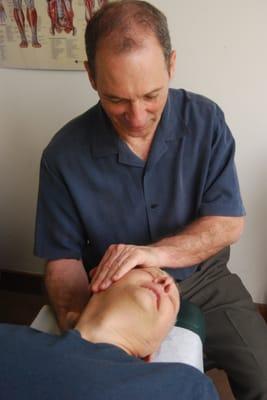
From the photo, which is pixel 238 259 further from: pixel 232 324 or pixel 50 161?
pixel 50 161

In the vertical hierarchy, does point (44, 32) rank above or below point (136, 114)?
above

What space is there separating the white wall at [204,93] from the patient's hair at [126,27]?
0.44 metres

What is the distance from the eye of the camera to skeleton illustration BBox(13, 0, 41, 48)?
162 centimetres

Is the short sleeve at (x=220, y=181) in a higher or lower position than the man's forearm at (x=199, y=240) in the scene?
higher

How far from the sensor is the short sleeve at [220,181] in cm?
129

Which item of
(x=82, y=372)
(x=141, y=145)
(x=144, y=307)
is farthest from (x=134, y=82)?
(x=82, y=372)

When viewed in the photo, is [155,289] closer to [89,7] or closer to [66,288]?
[66,288]

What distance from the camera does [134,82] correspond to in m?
1.03

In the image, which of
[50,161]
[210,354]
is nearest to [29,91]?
[50,161]

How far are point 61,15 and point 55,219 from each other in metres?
0.76

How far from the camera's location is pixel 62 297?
47.9 inches

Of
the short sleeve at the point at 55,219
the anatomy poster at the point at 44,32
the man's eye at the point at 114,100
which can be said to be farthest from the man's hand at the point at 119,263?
the anatomy poster at the point at 44,32

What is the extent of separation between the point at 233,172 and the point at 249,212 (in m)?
0.45

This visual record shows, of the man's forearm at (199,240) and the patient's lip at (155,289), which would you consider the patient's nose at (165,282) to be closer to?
the patient's lip at (155,289)
